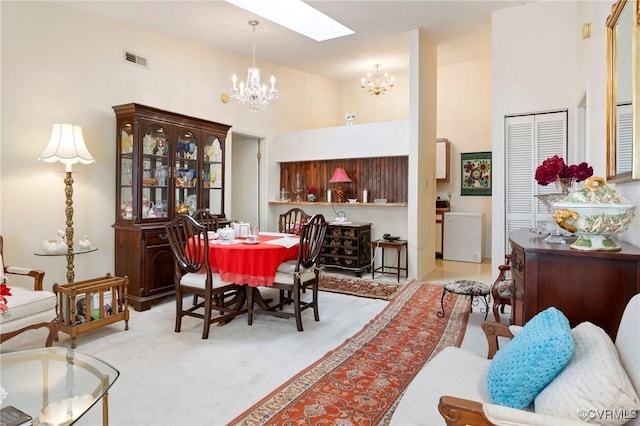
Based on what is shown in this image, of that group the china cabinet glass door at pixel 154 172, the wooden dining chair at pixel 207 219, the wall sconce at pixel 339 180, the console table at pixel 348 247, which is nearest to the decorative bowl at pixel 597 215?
the wooden dining chair at pixel 207 219

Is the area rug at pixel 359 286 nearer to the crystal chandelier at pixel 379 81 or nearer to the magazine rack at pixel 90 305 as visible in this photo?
the magazine rack at pixel 90 305

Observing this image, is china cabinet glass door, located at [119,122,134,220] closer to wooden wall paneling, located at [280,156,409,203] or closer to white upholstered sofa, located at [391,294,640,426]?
wooden wall paneling, located at [280,156,409,203]

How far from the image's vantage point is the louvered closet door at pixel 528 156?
4172mm

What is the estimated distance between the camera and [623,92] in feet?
6.68

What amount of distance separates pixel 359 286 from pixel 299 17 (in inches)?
139

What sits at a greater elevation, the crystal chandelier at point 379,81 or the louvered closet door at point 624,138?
the crystal chandelier at point 379,81

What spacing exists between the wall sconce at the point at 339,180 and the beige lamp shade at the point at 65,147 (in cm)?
346

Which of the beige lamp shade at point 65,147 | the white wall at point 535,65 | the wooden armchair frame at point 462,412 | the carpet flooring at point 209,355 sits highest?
the white wall at point 535,65

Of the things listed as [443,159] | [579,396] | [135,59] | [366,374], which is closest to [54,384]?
[366,374]

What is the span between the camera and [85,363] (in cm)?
190

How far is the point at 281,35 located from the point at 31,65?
9.51ft

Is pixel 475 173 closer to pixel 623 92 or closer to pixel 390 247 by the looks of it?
pixel 390 247

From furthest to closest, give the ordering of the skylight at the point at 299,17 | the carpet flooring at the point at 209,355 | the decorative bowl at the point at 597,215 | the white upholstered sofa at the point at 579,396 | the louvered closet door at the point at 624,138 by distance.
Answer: the skylight at the point at 299,17 → the carpet flooring at the point at 209,355 → the louvered closet door at the point at 624,138 → the decorative bowl at the point at 597,215 → the white upholstered sofa at the point at 579,396

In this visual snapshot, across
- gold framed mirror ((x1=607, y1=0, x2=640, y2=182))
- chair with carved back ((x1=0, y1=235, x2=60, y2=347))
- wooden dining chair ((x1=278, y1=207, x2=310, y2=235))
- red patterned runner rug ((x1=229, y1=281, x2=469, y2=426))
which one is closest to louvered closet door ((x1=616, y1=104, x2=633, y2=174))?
gold framed mirror ((x1=607, y1=0, x2=640, y2=182))
